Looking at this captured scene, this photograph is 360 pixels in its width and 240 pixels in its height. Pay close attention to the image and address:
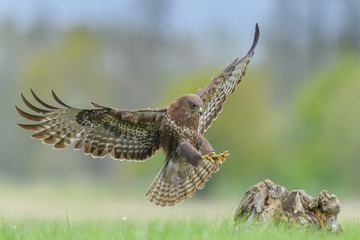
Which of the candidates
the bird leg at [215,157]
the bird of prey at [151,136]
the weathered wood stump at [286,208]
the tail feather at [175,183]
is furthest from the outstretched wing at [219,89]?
the weathered wood stump at [286,208]

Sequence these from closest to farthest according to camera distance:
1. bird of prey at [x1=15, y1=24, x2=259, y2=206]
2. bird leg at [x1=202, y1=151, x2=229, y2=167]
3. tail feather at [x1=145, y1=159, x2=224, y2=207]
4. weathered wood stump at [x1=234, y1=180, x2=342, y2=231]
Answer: weathered wood stump at [x1=234, y1=180, x2=342, y2=231]
bird leg at [x1=202, y1=151, x2=229, y2=167]
bird of prey at [x1=15, y1=24, x2=259, y2=206]
tail feather at [x1=145, y1=159, x2=224, y2=207]

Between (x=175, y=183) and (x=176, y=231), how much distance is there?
8.23 feet

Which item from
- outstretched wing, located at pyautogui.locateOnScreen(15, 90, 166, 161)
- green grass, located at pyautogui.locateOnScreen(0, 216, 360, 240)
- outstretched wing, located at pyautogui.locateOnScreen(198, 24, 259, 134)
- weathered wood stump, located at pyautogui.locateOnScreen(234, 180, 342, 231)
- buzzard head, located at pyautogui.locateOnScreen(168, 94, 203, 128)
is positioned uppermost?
outstretched wing, located at pyautogui.locateOnScreen(198, 24, 259, 134)

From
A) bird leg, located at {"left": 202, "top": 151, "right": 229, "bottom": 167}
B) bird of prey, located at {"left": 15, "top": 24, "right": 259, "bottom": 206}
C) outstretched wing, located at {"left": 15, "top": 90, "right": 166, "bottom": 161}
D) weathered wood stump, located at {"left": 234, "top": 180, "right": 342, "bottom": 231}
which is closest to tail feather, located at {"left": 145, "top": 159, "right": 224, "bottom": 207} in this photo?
bird of prey, located at {"left": 15, "top": 24, "right": 259, "bottom": 206}

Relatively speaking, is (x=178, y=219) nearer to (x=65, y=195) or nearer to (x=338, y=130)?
(x=338, y=130)

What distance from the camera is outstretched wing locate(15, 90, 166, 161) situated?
9398mm

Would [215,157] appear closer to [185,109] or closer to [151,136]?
[185,109]

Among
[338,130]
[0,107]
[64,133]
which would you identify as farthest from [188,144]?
[0,107]

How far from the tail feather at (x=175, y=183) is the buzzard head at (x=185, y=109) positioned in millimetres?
790

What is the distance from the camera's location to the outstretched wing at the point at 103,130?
940cm

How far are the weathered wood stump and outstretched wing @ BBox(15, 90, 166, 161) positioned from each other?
2.07 metres

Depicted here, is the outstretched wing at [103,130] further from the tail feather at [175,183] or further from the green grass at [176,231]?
the green grass at [176,231]

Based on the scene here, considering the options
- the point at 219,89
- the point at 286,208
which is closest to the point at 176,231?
the point at 286,208

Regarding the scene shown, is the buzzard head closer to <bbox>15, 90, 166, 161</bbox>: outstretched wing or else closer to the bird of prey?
the bird of prey
